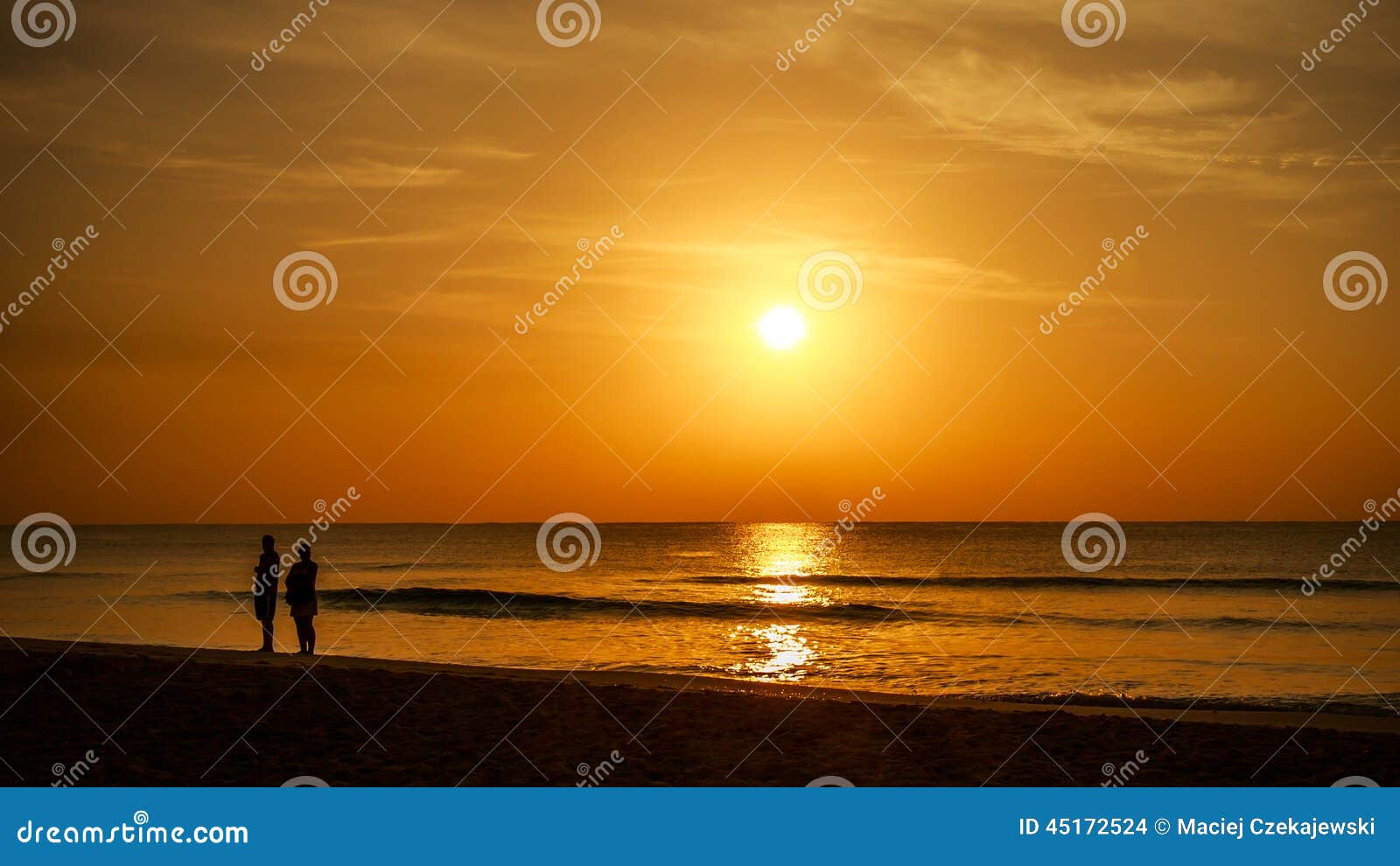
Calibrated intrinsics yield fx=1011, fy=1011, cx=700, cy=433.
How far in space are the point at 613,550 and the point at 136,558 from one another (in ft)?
156

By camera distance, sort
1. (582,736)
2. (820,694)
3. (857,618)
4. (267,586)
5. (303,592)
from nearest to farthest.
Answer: (582,736)
(820,694)
(303,592)
(267,586)
(857,618)

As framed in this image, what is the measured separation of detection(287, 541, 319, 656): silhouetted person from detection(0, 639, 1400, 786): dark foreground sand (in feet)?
7.23

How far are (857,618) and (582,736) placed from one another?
1178 inches

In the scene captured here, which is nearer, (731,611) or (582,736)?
(582,736)

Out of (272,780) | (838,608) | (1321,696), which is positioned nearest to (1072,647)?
(1321,696)

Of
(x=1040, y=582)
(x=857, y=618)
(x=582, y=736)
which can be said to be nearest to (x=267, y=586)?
(x=582, y=736)

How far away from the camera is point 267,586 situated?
19172 millimetres

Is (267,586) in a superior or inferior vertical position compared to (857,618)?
inferior

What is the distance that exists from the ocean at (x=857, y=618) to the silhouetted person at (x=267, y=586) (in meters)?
5.55

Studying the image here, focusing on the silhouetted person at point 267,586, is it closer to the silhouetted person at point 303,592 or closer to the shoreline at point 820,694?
the silhouetted person at point 303,592

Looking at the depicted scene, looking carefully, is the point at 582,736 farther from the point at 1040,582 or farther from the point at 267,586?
the point at 1040,582

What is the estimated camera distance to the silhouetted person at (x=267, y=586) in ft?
61.2

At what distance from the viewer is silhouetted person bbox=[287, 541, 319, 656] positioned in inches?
734

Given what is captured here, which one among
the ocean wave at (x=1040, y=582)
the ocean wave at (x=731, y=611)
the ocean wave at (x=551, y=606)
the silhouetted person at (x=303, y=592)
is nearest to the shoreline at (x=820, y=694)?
the silhouetted person at (x=303, y=592)
